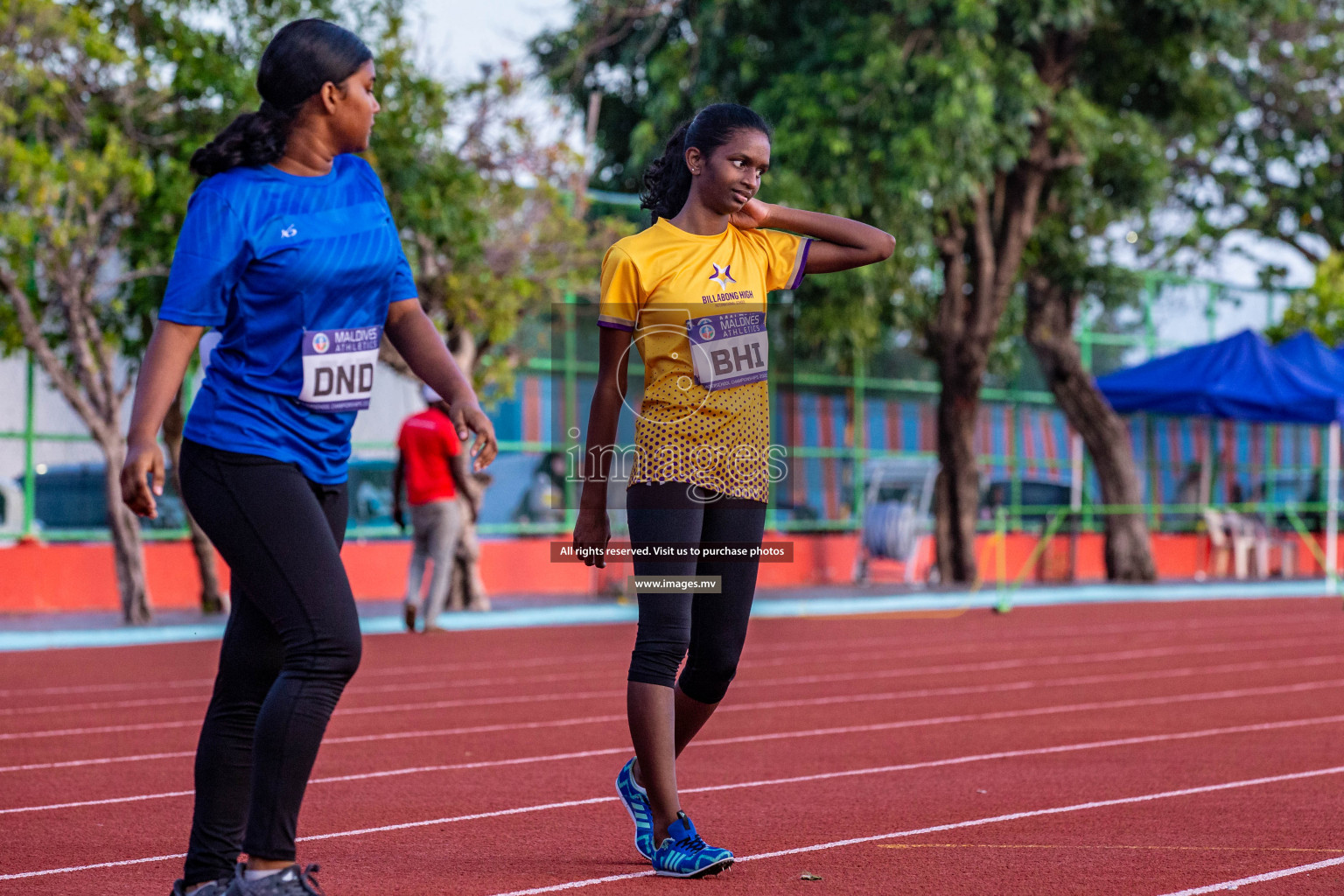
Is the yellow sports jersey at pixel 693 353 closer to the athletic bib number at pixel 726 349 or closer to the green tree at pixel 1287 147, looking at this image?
the athletic bib number at pixel 726 349

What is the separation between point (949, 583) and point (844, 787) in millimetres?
16453

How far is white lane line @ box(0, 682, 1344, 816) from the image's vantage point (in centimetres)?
619

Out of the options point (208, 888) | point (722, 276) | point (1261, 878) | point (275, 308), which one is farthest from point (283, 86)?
point (1261, 878)

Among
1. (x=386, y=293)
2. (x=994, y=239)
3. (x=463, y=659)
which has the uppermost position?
(x=994, y=239)

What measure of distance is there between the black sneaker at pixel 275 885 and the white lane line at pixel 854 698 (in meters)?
3.72

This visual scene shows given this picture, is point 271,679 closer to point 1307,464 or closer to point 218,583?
point 218,583

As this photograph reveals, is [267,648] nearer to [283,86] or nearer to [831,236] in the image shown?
[283,86]

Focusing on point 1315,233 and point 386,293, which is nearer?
point 386,293

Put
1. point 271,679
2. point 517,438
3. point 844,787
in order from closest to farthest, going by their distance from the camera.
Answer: point 271,679 → point 844,787 → point 517,438

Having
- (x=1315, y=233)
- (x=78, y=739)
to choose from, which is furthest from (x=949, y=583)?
(x=78, y=739)

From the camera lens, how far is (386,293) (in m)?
3.84

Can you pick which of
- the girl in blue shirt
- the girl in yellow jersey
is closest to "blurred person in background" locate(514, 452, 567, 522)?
the girl in yellow jersey

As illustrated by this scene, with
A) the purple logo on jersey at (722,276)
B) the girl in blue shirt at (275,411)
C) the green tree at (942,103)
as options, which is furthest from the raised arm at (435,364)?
the green tree at (942,103)

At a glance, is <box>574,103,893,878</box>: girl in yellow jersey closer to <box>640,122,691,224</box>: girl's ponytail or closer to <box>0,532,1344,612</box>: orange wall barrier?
<box>640,122,691,224</box>: girl's ponytail
